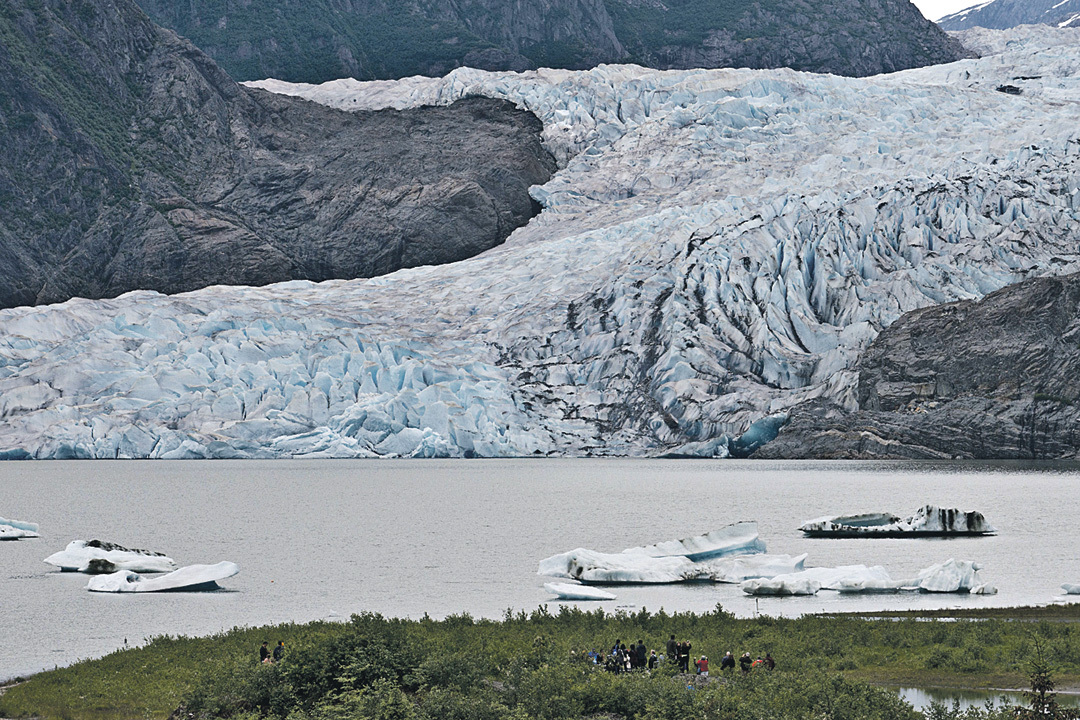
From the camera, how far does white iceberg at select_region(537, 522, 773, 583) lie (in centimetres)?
2941

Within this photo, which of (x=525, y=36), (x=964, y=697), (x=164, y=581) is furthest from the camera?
(x=525, y=36)

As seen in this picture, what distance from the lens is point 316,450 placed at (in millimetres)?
65250

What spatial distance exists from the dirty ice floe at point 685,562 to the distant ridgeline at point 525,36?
4318 inches

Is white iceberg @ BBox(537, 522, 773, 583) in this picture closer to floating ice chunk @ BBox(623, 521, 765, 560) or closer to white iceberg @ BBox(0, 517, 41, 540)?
floating ice chunk @ BBox(623, 521, 765, 560)

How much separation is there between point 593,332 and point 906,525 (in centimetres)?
3419

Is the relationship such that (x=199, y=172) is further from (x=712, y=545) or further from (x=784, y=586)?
(x=784, y=586)

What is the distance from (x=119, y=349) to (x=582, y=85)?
5372cm

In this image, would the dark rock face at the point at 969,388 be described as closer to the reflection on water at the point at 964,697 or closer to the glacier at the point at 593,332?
the glacier at the point at 593,332

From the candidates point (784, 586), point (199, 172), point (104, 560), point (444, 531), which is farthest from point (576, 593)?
point (199, 172)

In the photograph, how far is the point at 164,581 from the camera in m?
28.9

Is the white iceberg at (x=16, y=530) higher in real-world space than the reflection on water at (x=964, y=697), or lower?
lower

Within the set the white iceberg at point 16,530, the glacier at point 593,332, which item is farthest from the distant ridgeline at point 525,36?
the white iceberg at point 16,530

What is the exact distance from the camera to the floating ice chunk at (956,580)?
2683cm

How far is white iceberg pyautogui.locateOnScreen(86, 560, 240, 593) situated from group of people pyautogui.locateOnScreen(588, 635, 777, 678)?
1373 cm
